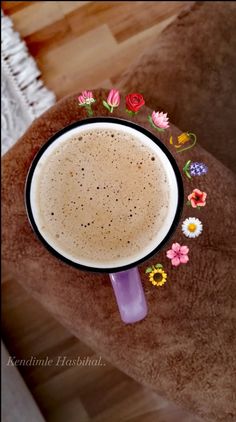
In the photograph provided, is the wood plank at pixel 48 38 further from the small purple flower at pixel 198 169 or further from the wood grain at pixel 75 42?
the small purple flower at pixel 198 169

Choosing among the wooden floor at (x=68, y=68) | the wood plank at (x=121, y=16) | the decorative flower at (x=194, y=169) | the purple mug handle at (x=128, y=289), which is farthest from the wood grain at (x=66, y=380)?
the wood plank at (x=121, y=16)

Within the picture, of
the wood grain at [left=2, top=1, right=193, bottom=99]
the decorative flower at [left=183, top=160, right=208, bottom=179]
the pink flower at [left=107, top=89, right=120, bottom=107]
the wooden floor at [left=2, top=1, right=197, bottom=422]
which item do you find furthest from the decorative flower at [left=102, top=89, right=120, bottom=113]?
the wood grain at [left=2, top=1, right=193, bottom=99]

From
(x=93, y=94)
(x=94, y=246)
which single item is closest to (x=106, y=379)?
(x=94, y=246)

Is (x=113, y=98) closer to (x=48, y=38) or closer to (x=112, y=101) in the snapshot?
(x=112, y=101)

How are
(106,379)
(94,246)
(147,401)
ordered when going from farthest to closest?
(106,379), (147,401), (94,246)

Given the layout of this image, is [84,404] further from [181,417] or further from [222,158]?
[222,158]
